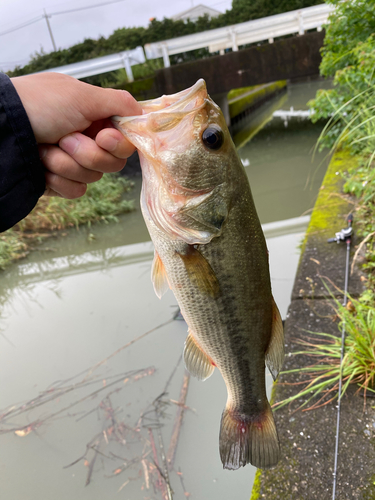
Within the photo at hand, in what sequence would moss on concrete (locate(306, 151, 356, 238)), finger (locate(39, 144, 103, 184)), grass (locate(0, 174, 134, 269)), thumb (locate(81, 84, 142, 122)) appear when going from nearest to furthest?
1. thumb (locate(81, 84, 142, 122))
2. finger (locate(39, 144, 103, 184))
3. moss on concrete (locate(306, 151, 356, 238))
4. grass (locate(0, 174, 134, 269))

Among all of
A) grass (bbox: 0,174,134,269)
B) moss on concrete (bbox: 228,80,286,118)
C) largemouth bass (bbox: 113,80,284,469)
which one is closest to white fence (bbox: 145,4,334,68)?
moss on concrete (bbox: 228,80,286,118)

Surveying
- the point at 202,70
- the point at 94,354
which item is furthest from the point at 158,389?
the point at 202,70

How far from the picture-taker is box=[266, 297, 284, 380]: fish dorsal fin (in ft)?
4.38

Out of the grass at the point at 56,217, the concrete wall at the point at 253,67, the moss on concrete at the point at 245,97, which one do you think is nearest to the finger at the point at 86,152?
the grass at the point at 56,217

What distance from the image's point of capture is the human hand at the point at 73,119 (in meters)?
1.24

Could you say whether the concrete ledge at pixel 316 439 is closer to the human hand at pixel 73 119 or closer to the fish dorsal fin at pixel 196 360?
the fish dorsal fin at pixel 196 360

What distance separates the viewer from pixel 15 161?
4.09 ft

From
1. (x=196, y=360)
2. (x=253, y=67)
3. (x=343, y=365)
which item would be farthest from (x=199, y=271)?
(x=253, y=67)

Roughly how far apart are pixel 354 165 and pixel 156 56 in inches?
336

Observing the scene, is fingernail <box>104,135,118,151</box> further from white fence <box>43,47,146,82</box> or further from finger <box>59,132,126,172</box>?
white fence <box>43,47,146,82</box>

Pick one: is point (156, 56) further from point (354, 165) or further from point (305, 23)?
point (354, 165)

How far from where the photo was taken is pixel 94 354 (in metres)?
3.60

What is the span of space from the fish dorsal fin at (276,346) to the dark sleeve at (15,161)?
1.00 meters

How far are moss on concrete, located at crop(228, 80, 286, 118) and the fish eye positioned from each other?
15.8 meters
